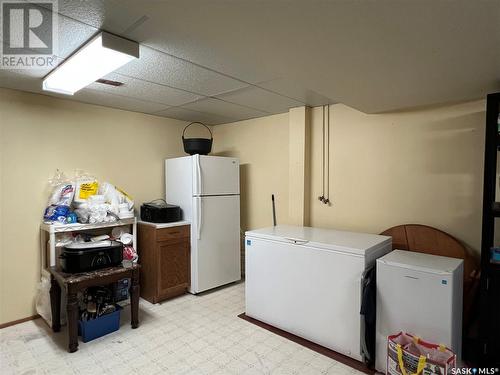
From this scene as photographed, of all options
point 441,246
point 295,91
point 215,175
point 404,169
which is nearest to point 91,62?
point 295,91

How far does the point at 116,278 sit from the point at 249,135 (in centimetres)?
239

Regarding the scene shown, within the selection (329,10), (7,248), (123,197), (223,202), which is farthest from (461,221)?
(7,248)

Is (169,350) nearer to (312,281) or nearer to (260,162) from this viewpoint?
(312,281)

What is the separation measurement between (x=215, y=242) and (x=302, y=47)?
2633mm

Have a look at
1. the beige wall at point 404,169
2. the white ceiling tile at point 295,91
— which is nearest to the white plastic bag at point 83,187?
the white ceiling tile at point 295,91

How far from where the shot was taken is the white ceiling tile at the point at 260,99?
9.04ft

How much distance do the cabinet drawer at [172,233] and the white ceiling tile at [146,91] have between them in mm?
1400

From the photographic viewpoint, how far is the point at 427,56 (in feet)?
5.02

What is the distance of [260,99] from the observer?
2.98 metres

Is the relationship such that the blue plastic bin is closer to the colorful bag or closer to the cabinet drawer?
the cabinet drawer

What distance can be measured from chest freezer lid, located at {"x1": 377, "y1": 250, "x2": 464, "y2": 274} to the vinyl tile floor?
0.84 meters

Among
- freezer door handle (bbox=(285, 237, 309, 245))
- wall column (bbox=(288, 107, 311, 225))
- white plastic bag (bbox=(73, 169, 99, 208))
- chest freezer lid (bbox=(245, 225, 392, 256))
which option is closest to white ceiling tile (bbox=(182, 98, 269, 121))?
wall column (bbox=(288, 107, 311, 225))

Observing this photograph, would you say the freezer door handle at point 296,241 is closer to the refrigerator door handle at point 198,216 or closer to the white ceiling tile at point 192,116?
the refrigerator door handle at point 198,216

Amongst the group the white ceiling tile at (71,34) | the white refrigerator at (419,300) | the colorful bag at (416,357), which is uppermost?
the white ceiling tile at (71,34)
